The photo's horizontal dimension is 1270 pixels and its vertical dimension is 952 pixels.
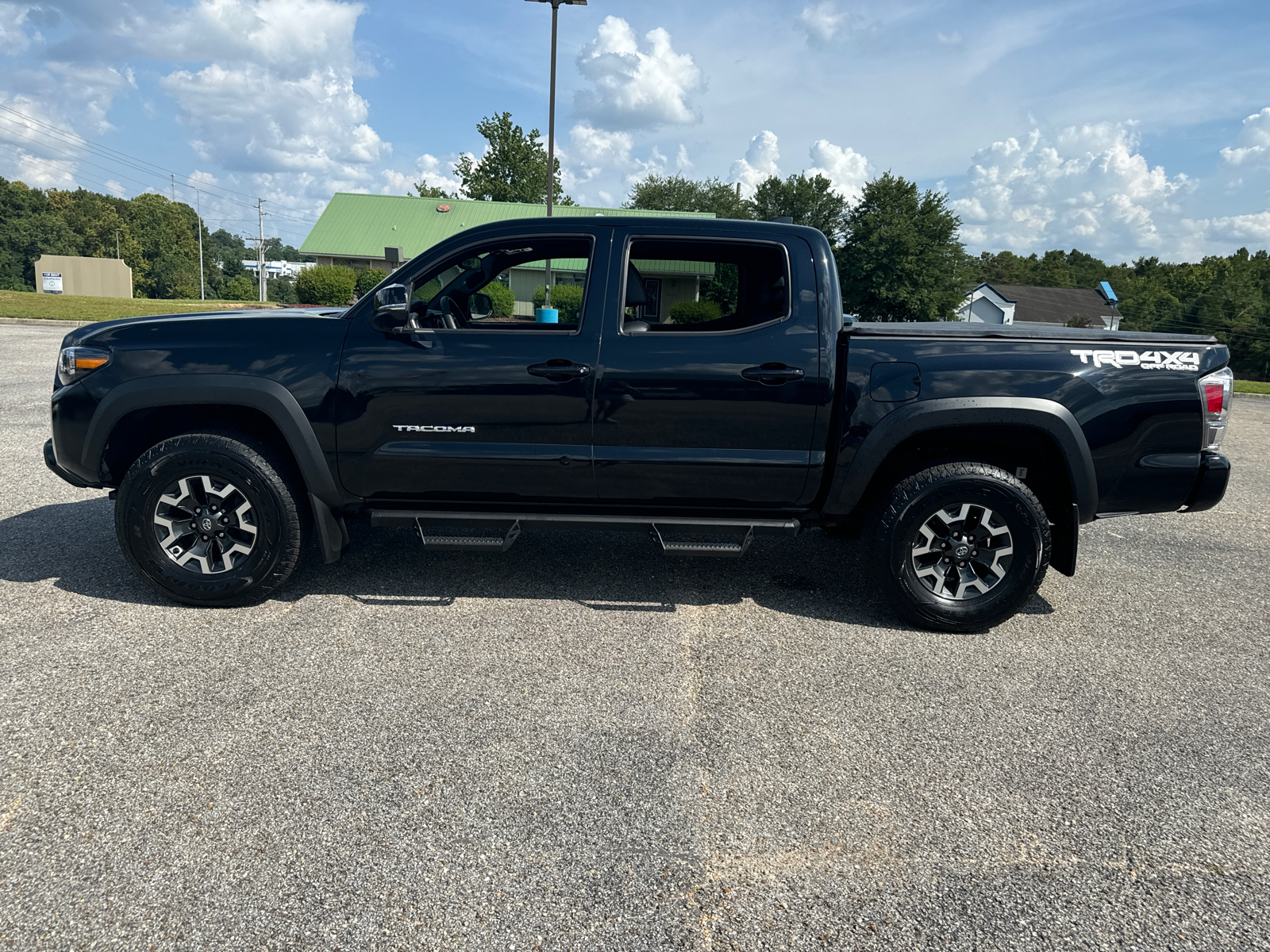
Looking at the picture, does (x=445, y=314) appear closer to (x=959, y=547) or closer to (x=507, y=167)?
(x=959, y=547)

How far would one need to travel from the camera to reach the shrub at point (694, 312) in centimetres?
425

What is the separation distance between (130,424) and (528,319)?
7.05ft

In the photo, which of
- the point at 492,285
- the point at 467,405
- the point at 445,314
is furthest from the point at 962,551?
the point at 492,285

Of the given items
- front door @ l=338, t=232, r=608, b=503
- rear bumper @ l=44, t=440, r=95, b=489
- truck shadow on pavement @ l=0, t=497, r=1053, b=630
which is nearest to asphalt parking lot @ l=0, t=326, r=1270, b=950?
truck shadow on pavement @ l=0, t=497, r=1053, b=630

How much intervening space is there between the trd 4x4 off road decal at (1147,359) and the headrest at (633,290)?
215cm

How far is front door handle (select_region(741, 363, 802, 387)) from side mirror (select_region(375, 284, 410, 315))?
1693 mm

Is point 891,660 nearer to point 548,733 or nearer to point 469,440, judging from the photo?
point 548,733

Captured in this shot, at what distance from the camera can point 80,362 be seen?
4.11 meters

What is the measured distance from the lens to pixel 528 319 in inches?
183

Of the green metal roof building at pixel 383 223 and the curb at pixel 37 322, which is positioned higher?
the green metal roof building at pixel 383 223

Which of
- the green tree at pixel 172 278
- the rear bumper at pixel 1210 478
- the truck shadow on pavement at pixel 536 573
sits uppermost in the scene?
the green tree at pixel 172 278

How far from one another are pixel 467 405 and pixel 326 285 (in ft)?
96.9

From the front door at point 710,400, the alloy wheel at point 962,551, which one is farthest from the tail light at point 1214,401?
the front door at point 710,400

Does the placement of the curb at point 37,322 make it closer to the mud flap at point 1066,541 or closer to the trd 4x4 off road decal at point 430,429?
the trd 4x4 off road decal at point 430,429
